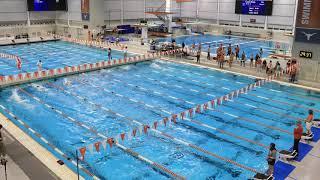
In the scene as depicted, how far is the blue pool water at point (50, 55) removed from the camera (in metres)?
27.0

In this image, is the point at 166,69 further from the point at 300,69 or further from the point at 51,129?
the point at 51,129

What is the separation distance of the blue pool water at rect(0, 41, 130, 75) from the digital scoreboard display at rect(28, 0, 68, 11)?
8.31 m

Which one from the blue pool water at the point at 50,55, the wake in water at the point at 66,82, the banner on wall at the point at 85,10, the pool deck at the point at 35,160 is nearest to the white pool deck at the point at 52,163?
the pool deck at the point at 35,160

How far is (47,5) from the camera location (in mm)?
46344

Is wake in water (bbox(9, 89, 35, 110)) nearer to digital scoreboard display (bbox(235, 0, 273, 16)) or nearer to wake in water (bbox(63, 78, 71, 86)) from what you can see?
wake in water (bbox(63, 78, 71, 86))

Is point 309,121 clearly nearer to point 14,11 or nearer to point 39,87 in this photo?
point 39,87

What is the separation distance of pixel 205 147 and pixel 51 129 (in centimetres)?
693

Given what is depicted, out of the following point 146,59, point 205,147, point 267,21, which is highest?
point 267,21

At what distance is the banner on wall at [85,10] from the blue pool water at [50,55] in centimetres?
536

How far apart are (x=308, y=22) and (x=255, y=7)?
24.1 metres

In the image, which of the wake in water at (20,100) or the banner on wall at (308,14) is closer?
the wake in water at (20,100)

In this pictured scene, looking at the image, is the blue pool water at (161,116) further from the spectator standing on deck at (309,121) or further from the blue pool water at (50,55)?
the blue pool water at (50,55)

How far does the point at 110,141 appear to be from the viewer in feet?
36.5

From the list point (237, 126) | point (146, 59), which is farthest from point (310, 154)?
point (146, 59)
